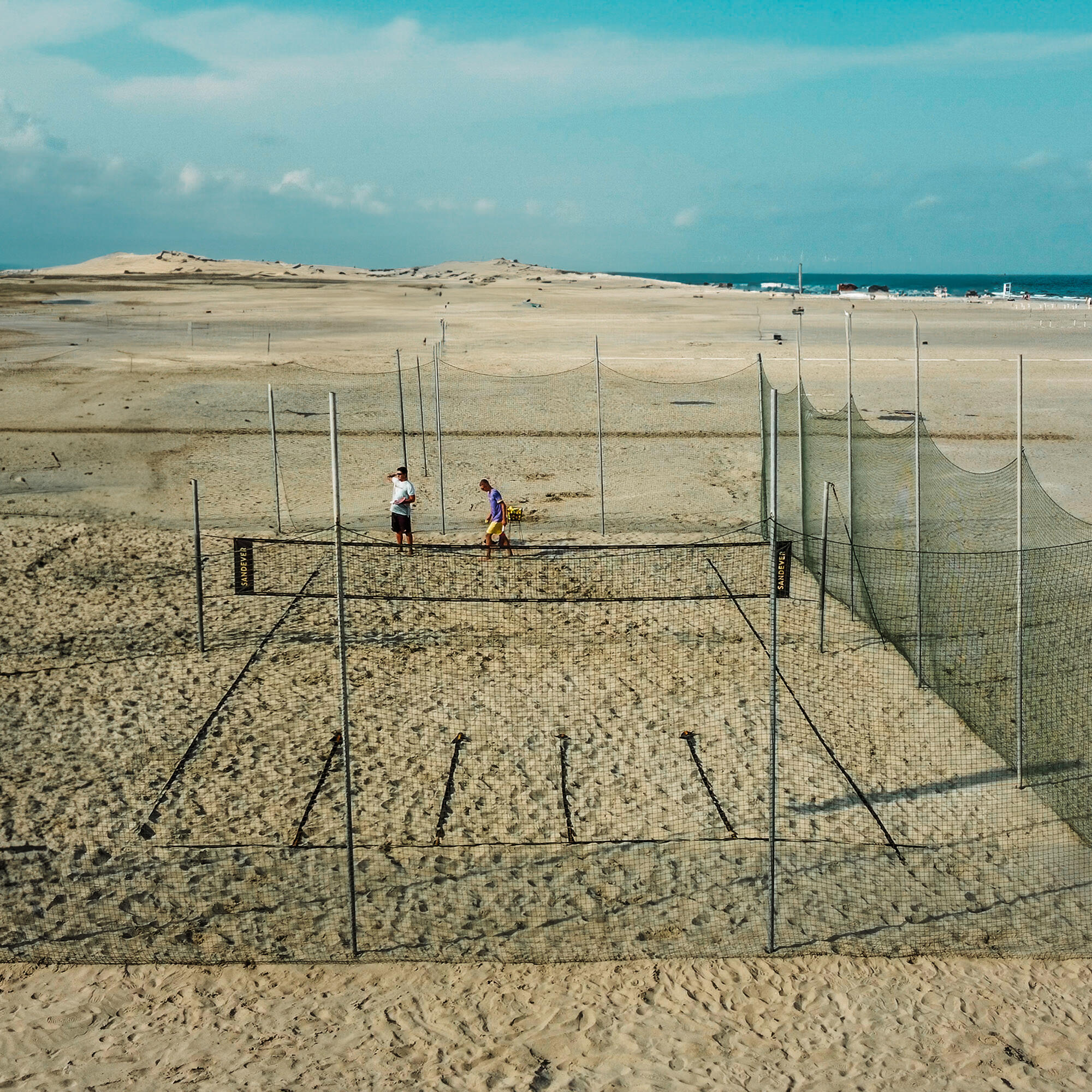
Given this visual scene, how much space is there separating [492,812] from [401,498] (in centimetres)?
704

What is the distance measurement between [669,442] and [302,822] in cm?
1556

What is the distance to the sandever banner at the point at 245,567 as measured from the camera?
12500 millimetres

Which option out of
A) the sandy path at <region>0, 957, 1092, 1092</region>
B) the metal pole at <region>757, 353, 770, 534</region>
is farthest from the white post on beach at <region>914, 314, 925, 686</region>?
the sandy path at <region>0, 957, 1092, 1092</region>

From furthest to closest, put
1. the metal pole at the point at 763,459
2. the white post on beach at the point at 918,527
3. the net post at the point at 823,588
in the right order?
the metal pole at the point at 763,459 → the net post at the point at 823,588 → the white post on beach at the point at 918,527

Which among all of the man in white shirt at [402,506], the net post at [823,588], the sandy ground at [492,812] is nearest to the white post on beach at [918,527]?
the sandy ground at [492,812]

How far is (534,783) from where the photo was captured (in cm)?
966

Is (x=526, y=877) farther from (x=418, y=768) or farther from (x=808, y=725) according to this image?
(x=808, y=725)

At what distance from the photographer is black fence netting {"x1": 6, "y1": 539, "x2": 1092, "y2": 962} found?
7.81 metres

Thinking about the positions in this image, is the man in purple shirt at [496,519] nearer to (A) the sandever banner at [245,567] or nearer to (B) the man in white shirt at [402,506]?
(B) the man in white shirt at [402,506]

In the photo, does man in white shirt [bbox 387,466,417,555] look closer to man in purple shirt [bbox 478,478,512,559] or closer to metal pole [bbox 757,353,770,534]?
man in purple shirt [bbox 478,478,512,559]

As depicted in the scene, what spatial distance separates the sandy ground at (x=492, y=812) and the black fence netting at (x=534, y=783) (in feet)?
0.16

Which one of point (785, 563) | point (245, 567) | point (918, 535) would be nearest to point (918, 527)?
point (918, 535)

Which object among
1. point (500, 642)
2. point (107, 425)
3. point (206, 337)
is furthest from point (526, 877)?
point (206, 337)

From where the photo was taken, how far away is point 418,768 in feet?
32.5
